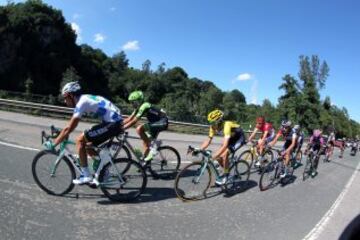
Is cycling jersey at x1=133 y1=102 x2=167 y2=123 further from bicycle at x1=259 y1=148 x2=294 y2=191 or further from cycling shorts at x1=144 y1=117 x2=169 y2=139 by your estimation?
bicycle at x1=259 y1=148 x2=294 y2=191

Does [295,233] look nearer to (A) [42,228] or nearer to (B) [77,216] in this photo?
(B) [77,216]

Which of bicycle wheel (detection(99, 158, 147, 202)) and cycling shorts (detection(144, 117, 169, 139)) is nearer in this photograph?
bicycle wheel (detection(99, 158, 147, 202))

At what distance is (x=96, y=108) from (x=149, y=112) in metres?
2.47

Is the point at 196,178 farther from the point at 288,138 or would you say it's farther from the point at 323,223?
the point at 288,138

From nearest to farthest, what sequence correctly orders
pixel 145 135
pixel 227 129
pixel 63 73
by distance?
1. pixel 227 129
2. pixel 145 135
3. pixel 63 73

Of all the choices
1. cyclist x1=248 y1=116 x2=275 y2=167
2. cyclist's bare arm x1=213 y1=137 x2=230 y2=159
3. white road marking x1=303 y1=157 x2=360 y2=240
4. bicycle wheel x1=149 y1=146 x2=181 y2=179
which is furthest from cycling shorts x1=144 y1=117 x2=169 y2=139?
cyclist x1=248 y1=116 x2=275 y2=167

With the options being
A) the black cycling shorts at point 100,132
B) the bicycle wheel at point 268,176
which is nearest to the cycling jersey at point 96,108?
the black cycling shorts at point 100,132

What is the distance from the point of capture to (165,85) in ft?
417

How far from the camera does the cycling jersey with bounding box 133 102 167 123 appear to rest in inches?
376

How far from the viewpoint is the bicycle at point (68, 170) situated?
7605mm

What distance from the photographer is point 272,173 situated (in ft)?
39.5

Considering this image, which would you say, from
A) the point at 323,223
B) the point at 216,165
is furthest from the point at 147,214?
the point at 323,223

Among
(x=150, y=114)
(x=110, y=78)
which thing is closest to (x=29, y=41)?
(x=110, y=78)

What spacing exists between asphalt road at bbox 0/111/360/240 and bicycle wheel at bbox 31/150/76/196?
0.55 ft
